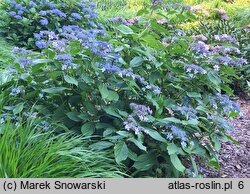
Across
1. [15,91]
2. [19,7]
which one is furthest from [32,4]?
[15,91]

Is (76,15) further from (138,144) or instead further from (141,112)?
(138,144)

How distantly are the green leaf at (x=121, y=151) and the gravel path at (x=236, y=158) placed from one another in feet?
3.06

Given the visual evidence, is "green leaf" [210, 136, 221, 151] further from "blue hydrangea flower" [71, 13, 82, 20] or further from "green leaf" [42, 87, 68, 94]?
"blue hydrangea flower" [71, 13, 82, 20]

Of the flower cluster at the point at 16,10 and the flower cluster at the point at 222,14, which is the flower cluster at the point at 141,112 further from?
the flower cluster at the point at 222,14

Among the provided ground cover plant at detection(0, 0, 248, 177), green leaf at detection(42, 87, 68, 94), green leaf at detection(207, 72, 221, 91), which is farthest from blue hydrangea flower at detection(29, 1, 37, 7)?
green leaf at detection(207, 72, 221, 91)

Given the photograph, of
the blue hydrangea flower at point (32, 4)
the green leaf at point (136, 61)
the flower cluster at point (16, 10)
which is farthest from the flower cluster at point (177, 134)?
the blue hydrangea flower at point (32, 4)

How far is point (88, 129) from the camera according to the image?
2.87 meters

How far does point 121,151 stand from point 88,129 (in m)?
0.32

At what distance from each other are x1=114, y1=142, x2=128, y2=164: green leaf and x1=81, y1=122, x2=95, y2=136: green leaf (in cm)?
24

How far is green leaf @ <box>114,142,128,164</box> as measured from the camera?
2641 millimetres

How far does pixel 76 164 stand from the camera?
2.65m

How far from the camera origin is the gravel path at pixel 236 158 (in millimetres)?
3486

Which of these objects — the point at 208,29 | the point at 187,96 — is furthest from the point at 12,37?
the point at 187,96

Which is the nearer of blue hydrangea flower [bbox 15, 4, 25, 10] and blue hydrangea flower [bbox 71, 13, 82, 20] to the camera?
blue hydrangea flower [bbox 71, 13, 82, 20]
